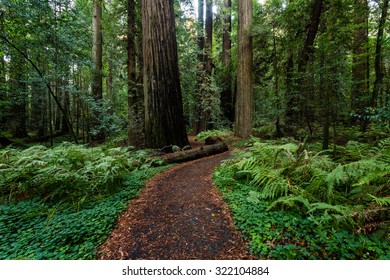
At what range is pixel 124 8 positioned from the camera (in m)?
8.96

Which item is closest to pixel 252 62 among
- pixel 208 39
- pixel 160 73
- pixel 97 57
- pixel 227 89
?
pixel 160 73

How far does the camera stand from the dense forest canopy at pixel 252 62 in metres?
4.97

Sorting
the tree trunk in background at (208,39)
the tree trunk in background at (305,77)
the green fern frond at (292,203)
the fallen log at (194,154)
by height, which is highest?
the tree trunk in background at (208,39)

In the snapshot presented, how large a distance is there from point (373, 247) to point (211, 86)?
10.1 metres

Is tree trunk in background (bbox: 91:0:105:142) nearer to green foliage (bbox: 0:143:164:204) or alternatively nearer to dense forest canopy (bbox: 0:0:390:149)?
dense forest canopy (bbox: 0:0:390:149)

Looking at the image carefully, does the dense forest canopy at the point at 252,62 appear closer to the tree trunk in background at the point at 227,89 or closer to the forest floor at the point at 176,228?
the tree trunk in background at the point at 227,89

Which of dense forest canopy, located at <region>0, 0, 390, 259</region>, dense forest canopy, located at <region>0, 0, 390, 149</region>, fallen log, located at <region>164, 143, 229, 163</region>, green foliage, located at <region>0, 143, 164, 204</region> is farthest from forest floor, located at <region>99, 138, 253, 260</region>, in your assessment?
dense forest canopy, located at <region>0, 0, 390, 149</region>

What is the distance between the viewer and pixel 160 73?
19.4ft

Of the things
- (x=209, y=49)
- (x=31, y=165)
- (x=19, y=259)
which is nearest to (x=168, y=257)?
(x=19, y=259)

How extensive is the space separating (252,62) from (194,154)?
15.7ft

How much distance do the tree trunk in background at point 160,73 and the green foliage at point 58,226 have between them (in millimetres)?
2968

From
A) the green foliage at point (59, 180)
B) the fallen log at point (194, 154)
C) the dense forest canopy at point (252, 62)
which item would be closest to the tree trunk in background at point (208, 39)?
the dense forest canopy at point (252, 62)

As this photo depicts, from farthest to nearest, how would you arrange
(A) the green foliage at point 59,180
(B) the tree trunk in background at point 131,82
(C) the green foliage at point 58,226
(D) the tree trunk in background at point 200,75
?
(D) the tree trunk in background at point 200,75, (B) the tree trunk in background at point 131,82, (A) the green foliage at point 59,180, (C) the green foliage at point 58,226

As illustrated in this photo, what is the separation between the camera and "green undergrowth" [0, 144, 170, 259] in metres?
2.06
